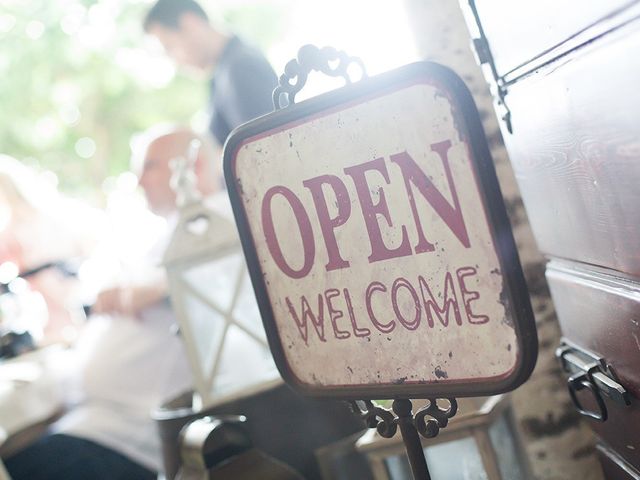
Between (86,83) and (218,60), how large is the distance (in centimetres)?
332

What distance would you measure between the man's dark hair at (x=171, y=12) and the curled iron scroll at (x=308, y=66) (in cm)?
182

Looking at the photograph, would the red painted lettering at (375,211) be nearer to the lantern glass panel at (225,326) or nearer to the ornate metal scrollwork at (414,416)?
the ornate metal scrollwork at (414,416)

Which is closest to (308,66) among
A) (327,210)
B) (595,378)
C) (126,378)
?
(327,210)

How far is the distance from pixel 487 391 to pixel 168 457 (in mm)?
944

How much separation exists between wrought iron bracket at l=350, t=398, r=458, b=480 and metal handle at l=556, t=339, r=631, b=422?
0.87ft

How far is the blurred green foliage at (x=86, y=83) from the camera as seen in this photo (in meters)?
4.85

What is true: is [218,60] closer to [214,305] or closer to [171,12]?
[171,12]

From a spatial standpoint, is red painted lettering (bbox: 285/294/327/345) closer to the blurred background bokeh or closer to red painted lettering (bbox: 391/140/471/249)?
red painted lettering (bbox: 391/140/471/249)

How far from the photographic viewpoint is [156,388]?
6.88 feet

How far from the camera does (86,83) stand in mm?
5527

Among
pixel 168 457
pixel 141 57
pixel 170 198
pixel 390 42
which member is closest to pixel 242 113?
pixel 170 198

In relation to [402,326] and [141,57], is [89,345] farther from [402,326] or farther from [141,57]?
[141,57]

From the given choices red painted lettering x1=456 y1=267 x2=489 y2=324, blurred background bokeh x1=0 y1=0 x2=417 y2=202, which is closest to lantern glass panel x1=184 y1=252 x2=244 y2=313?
red painted lettering x1=456 y1=267 x2=489 y2=324

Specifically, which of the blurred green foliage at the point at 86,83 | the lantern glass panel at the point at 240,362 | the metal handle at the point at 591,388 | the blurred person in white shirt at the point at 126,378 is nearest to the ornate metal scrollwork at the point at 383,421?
the metal handle at the point at 591,388
